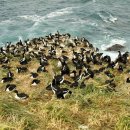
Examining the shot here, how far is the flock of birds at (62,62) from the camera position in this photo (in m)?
15.3

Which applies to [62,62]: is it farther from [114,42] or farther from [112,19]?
[112,19]

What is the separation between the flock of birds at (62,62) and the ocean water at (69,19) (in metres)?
5.34

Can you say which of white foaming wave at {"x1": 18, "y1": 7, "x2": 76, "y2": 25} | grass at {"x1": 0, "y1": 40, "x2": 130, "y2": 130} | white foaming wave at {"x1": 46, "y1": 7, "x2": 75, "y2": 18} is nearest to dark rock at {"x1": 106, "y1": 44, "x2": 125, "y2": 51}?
white foaming wave at {"x1": 18, "y1": 7, "x2": 76, "y2": 25}

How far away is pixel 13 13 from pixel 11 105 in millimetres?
35577

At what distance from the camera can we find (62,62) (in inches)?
793

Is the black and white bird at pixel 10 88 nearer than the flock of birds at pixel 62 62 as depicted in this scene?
No

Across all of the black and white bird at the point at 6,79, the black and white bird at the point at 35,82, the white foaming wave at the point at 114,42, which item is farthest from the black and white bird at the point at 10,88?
the white foaming wave at the point at 114,42

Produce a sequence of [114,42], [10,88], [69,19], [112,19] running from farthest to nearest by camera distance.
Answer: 1. [69,19]
2. [112,19]
3. [114,42]
4. [10,88]

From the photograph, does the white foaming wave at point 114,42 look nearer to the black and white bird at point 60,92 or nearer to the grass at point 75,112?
the black and white bird at point 60,92

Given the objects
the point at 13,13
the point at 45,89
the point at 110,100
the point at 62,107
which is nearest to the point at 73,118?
the point at 62,107

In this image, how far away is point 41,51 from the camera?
25.7 m

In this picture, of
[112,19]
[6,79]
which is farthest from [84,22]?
[6,79]

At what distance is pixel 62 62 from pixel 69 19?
22.6 m

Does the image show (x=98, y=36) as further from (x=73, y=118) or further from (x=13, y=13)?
(x=73, y=118)
